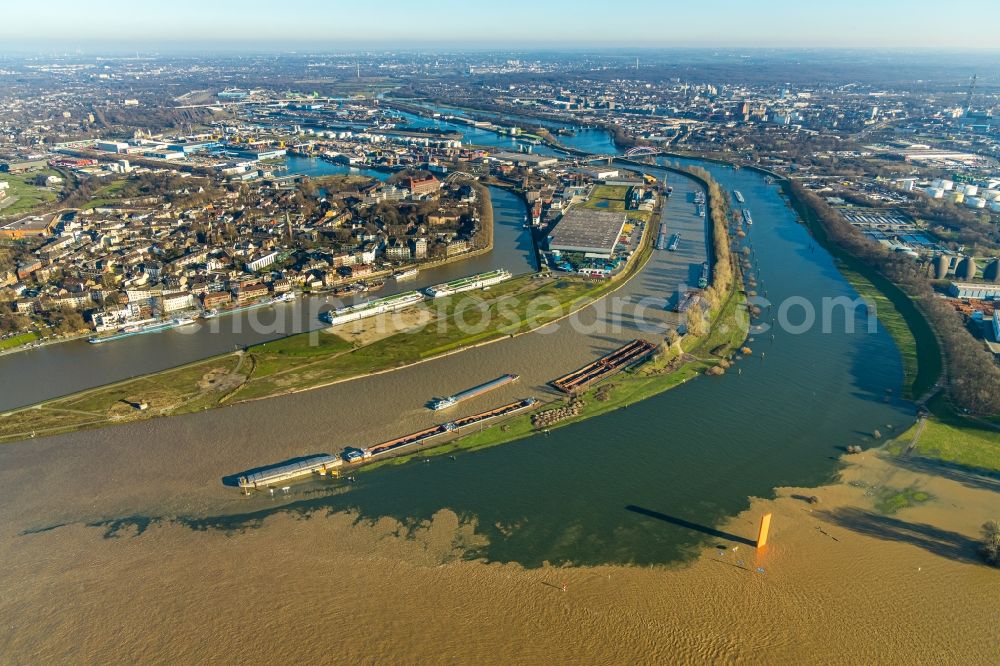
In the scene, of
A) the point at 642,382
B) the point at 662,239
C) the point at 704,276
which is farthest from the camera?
the point at 662,239

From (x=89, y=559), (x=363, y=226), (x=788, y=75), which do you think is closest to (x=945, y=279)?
(x=363, y=226)

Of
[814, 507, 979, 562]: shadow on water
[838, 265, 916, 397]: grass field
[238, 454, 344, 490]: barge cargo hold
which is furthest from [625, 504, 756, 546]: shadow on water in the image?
[838, 265, 916, 397]: grass field

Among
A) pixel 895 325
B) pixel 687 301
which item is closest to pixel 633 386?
pixel 687 301

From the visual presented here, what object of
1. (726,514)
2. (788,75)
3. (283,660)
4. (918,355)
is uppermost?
(788,75)

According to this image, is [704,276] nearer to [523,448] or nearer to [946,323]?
[946,323]

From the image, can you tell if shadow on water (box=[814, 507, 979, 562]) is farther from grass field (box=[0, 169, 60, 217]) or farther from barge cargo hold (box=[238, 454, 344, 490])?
grass field (box=[0, 169, 60, 217])

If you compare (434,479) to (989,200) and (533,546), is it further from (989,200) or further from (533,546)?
(989,200)
